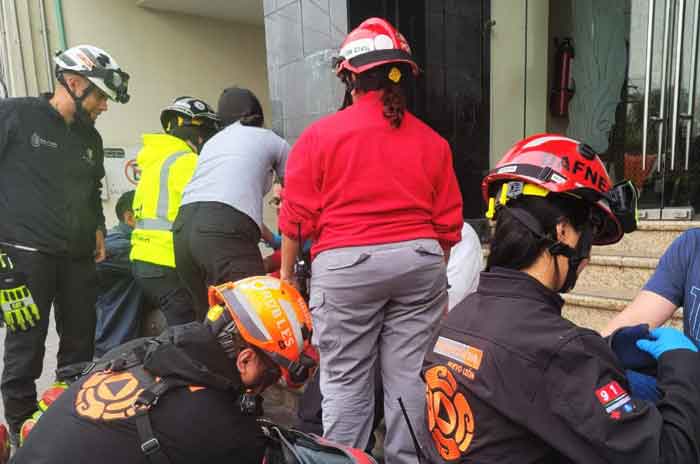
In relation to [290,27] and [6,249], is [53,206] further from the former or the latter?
[290,27]

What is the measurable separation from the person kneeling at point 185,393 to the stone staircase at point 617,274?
2379 mm

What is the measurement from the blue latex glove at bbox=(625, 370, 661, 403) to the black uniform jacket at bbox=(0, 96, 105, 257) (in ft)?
9.75

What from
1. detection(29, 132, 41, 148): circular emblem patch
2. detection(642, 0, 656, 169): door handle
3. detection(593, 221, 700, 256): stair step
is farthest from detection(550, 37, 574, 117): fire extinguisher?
detection(29, 132, 41, 148): circular emblem patch

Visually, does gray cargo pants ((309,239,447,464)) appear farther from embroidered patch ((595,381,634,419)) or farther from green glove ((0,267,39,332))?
green glove ((0,267,39,332))

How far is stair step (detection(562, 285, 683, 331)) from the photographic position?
3.14 meters

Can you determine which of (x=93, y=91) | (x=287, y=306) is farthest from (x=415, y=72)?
(x=93, y=91)

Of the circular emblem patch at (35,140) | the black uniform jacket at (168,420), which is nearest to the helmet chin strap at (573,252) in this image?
the black uniform jacket at (168,420)

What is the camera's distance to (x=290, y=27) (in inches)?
156

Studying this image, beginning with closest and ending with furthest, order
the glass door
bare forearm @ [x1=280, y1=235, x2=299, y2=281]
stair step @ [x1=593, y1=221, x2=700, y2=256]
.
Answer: bare forearm @ [x1=280, y1=235, x2=299, y2=281]
stair step @ [x1=593, y1=221, x2=700, y2=256]
the glass door

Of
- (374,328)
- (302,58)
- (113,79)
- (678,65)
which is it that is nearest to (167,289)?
(113,79)

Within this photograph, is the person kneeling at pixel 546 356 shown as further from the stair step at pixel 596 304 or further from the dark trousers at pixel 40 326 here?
the dark trousers at pixel 40 326

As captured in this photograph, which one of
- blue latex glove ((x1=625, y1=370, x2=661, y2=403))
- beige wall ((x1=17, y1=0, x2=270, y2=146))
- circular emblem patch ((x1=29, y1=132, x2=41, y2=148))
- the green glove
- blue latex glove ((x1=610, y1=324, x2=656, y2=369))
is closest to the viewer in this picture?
blue latex glove ((x1=625, y1=370, x2=661, y2=403))

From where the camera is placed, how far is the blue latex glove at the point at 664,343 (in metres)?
1.15

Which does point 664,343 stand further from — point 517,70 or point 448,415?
point 517,70
